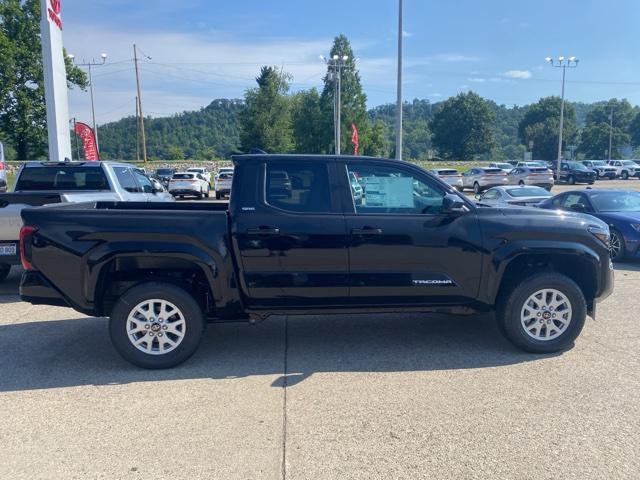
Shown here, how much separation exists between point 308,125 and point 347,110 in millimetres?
5605

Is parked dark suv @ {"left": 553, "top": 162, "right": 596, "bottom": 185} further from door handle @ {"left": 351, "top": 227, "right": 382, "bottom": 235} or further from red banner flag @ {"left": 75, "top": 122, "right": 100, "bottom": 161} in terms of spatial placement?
door handle @ {"left": 351, "top": 227, "right": 382, "bottom": 235}

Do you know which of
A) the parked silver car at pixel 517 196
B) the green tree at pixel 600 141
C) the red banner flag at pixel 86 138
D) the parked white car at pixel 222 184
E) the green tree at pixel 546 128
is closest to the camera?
the parked silver car at pixel 517 196

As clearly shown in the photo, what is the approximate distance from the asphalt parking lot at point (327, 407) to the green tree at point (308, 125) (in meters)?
65.4

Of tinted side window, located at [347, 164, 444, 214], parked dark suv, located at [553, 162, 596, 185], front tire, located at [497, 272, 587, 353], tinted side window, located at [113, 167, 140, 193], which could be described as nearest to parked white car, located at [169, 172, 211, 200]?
tinted side window, located at [113, 167, 140, 193]

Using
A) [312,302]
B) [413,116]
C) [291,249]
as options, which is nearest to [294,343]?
[312,302]

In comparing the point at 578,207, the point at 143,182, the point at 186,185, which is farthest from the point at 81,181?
the point at 186,185

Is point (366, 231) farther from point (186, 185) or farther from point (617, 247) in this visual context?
point (186, 185)

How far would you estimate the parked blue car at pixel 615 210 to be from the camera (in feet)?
32.7

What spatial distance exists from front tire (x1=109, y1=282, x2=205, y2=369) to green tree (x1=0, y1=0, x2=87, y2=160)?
58.8 metres

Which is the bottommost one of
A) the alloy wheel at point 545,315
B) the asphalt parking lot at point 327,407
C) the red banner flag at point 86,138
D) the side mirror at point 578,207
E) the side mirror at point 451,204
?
the asphalt parking lot at point 327,407

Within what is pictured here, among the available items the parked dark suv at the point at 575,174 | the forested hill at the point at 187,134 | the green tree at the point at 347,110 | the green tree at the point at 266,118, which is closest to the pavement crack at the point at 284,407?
the parked dark suv at the point at 575,174

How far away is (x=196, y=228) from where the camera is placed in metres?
4.73

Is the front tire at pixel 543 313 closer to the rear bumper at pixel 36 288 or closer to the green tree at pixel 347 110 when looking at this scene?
the rear bumper at pixel 36 288

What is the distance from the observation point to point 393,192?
16.7 feet
